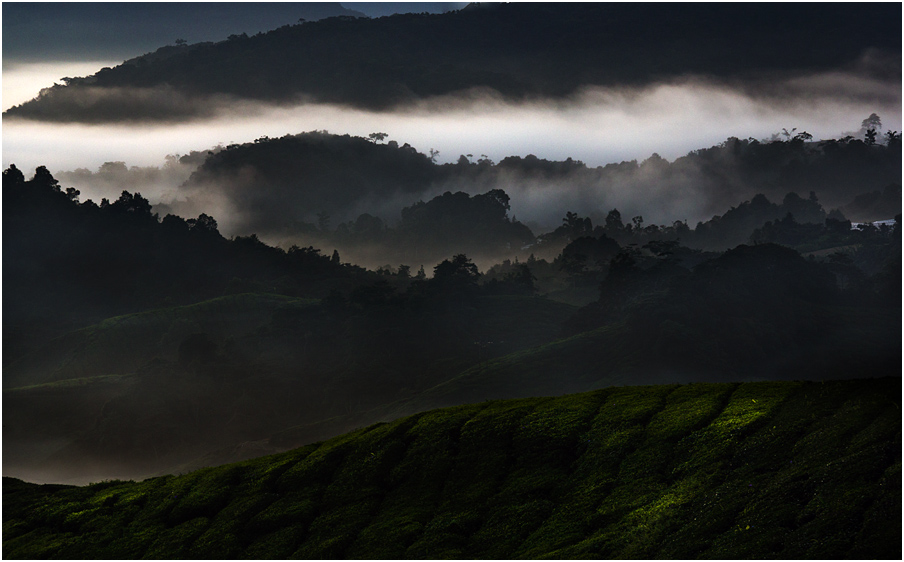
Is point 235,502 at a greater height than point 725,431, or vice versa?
point 725,431

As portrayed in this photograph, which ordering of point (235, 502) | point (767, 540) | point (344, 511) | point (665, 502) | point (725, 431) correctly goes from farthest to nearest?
point (235, 502)
point (344, 511)
point (725, 431)
point (665, 502)
point (767, 540)

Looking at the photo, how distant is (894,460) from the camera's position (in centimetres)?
3462

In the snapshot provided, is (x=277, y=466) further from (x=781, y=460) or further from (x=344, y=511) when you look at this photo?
(x=781, y=460)

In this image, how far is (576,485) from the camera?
44.3m

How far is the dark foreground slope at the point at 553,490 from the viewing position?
34.5m

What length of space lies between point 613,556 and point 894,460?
44.2 feet

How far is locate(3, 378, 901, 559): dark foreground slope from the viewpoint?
3447 centimetres

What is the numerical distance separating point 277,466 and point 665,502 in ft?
90.5

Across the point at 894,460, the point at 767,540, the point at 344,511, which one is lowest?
the point at 344,511

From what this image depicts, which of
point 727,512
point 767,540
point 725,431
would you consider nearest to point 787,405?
point 725,431

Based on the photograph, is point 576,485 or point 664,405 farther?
point 664,405

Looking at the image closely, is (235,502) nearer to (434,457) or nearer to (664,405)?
(434,457)

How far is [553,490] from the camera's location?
44656 mm


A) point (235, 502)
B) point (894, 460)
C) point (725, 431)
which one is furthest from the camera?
point (235, 502)
